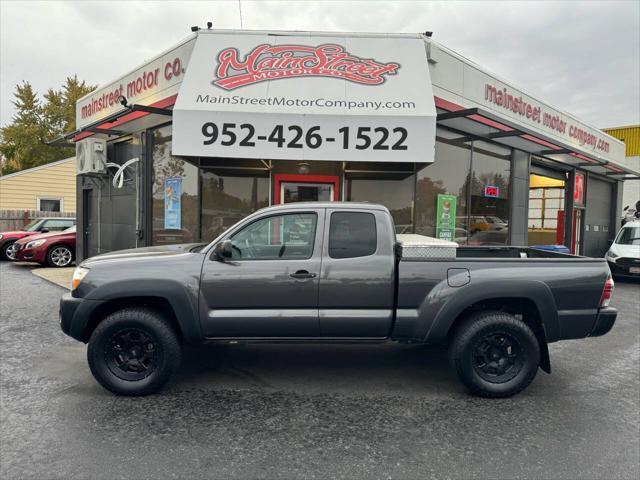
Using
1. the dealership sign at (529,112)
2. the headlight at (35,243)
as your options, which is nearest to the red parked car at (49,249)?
the headlight at (35,243)

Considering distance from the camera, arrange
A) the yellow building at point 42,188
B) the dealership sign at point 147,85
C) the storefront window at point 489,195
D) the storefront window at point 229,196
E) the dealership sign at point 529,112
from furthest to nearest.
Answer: the yellow building at point 42,188
the storefront window at point 489,195
the dealership sign at point 529,112
the storefront window at point 229,196
the dealership sign at point 147,85

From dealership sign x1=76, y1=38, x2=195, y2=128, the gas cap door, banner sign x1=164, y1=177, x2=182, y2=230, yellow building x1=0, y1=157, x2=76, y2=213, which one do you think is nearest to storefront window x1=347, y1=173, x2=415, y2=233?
banner sign x1=164, y1=177, x2=182, y2=230

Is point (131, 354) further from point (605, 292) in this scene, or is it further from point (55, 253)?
point (55, 253)

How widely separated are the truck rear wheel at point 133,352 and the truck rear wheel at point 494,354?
2758mm

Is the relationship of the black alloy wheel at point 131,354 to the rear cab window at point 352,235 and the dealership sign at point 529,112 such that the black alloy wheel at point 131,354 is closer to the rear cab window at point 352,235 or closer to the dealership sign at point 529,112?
the rear cab window at point 352,235

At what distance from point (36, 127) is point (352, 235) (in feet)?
147

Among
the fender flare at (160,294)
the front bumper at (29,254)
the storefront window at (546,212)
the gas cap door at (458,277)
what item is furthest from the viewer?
the storefront window at (546,212)

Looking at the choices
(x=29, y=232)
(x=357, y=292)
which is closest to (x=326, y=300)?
(x=357, y=292)

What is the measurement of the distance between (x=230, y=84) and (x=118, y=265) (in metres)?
4.88

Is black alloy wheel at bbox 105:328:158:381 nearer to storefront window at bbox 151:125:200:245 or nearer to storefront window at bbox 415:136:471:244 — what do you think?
storefront window at bbox 151:125:200:245

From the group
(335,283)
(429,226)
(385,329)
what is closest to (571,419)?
(385,329)

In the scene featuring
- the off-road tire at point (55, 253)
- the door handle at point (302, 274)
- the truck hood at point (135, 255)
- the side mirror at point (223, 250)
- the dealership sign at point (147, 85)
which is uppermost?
the dealership sign at point (147, 85)

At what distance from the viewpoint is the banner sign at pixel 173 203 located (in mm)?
10102

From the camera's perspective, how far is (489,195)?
11.7 meters
